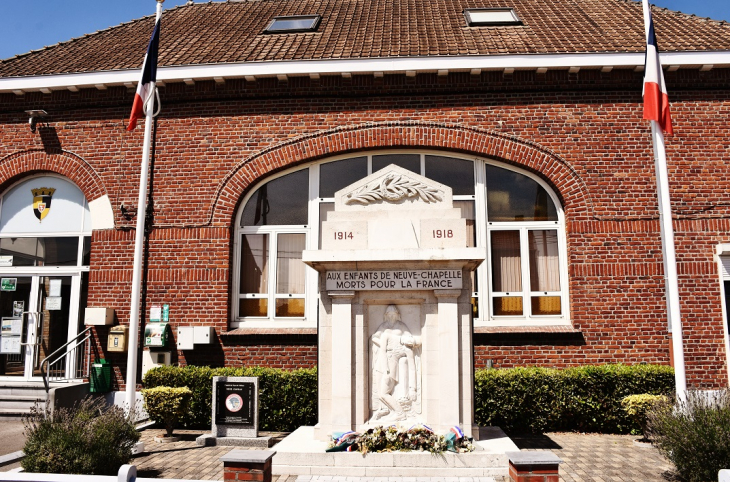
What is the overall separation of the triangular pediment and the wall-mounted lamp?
8210mm

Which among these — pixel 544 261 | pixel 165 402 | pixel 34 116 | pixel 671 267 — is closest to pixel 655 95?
pixel 671 267

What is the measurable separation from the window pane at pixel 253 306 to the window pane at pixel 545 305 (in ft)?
17.9

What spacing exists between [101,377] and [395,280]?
23.3 feet

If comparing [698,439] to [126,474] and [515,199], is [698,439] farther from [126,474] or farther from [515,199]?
[515,199]

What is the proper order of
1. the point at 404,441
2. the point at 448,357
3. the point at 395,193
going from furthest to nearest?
the point at 395,193
the point at 448,357
the point at 404,441

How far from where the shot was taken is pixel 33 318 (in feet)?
40.4

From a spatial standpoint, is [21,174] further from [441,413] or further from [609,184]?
[609,184]

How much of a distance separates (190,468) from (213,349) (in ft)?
13.3

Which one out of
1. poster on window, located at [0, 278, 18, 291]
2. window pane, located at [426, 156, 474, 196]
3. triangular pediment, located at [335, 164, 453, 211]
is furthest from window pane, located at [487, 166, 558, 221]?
poster on window, located at [0, 278, 18, 291]

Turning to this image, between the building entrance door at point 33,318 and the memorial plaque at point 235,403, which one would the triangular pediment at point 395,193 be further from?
the building entrance door at point 33,318

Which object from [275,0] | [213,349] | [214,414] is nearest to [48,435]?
[214,414]

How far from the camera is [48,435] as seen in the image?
22.4ft

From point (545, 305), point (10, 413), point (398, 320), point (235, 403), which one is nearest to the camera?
point (398, 320)

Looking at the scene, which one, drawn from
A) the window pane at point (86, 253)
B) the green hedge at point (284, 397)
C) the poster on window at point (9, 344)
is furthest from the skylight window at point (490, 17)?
the poster on window at point (9, 344)
